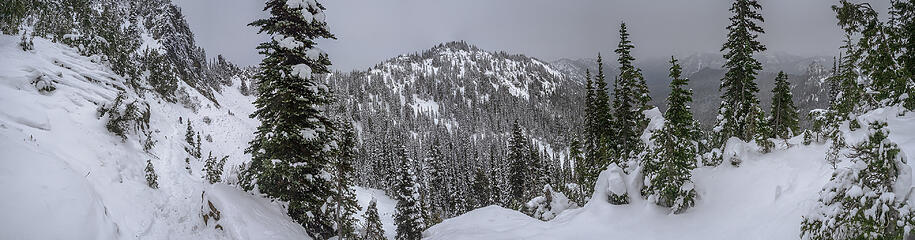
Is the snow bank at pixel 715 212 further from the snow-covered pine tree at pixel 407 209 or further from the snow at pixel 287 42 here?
the snow-covered pine tree at pixel 407 209

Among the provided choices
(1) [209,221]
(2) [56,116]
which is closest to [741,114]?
(1) [209,221]

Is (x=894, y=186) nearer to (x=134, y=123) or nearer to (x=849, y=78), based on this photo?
(x=849, y=78)

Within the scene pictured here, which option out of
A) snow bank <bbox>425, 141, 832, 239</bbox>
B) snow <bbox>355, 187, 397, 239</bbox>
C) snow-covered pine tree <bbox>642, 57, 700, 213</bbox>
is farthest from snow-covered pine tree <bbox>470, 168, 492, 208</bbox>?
snow-covered pine tree <bbox>642, 57, 700, 213</bbox>

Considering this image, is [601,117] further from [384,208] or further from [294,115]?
[384,208]

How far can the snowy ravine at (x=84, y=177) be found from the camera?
6.55 m

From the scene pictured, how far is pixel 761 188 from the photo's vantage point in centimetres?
1337

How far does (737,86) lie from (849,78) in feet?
54.2

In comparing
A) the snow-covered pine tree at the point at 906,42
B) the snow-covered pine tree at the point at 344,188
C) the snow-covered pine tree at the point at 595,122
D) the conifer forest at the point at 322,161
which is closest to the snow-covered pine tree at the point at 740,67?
the conifer forest at the point at 322,161

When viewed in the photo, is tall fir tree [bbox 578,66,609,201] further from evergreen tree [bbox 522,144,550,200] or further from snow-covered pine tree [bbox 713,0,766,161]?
evergreen tree [bbox 522,144,550,200]

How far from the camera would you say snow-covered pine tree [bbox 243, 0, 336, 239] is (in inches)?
491

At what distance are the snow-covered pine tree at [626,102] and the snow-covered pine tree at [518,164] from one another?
15.9 m

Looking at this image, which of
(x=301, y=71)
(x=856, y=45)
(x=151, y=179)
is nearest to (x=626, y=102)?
(x=856, y=45)

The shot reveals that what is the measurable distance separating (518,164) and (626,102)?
67.7 ft

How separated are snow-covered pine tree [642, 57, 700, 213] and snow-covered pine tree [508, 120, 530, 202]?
28.6m
